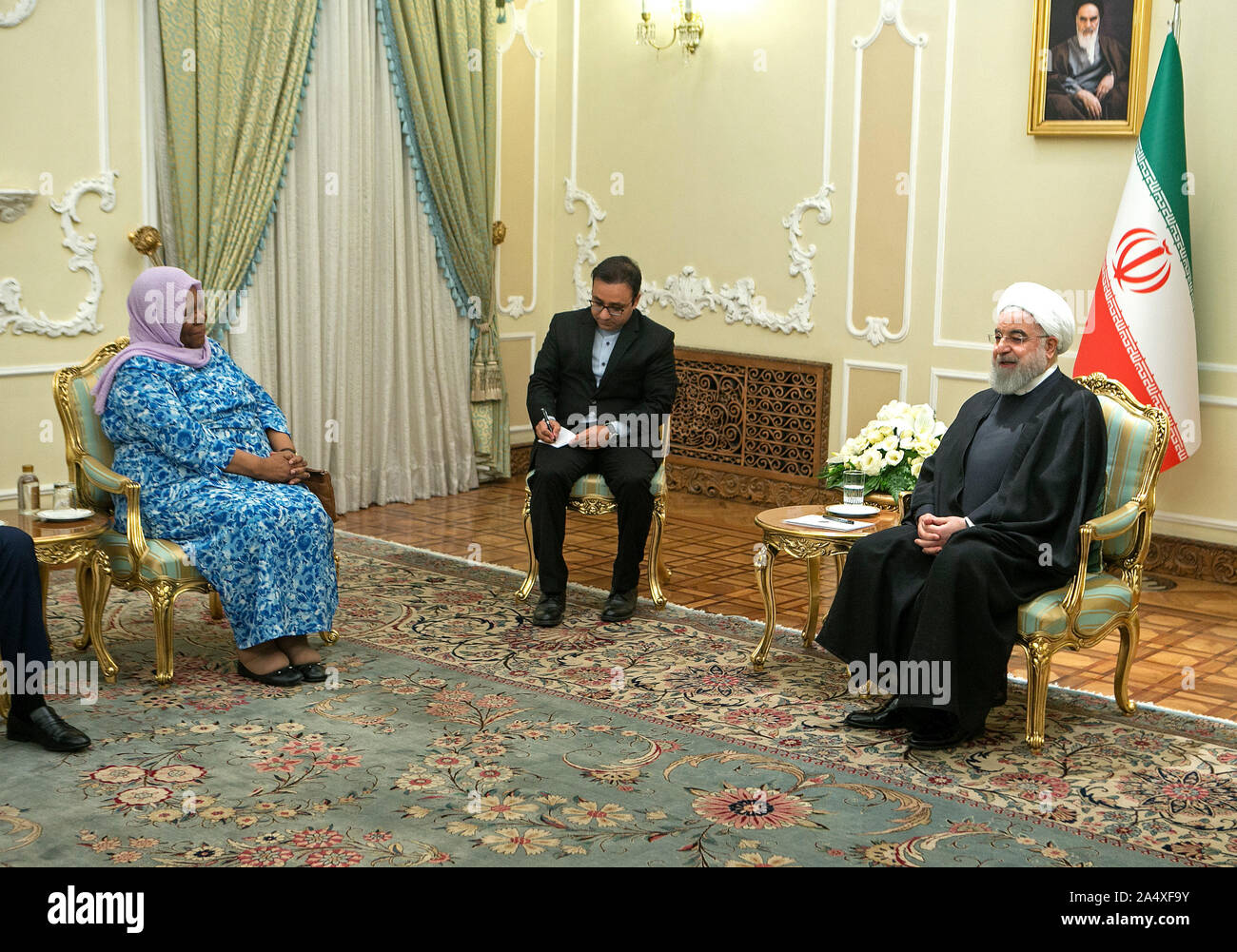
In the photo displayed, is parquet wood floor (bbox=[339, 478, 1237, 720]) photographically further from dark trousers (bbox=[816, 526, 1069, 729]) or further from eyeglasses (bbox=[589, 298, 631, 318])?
eyeglasses (bbox=[589, 298, 631, 318])

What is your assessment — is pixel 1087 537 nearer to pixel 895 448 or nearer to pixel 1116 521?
pixel 1116 521

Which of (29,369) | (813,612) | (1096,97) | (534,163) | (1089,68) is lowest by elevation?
(813,612)

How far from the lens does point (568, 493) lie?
5438mm

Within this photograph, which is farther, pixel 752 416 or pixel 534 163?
pixel 534 163

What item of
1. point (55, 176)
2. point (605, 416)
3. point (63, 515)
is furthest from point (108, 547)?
point (55, 176)

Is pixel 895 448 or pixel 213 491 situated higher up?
pixel 895 448

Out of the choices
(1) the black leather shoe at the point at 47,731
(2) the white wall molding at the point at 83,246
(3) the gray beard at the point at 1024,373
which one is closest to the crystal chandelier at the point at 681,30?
(2) the white wall molding at the point at 83,246

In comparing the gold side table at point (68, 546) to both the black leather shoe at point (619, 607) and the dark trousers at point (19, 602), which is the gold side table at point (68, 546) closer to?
the dark trousers at point (19, 602)

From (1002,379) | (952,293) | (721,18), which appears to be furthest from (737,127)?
(1002,379)

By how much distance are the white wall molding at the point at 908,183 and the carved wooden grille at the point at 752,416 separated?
0.36 meters

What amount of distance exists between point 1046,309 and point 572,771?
1993mm

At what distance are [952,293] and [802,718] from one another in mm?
3201

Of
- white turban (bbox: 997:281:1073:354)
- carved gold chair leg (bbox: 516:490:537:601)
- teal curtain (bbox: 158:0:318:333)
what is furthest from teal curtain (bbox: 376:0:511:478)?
white turban (bbox: 997:281:1073:354)

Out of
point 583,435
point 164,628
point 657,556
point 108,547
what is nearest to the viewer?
point 164,628
